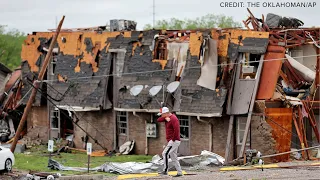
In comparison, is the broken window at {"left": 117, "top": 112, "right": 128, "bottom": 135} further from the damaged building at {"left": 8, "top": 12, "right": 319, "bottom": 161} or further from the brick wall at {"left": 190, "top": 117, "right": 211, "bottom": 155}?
the brick wall at {"left": 190, "top": 117, "right": 211, "bottom": 155}

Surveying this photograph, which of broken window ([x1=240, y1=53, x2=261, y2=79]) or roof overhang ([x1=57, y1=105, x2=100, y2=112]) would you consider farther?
roof overhang ([x1=57, y1=105, x2=100, y2=112])

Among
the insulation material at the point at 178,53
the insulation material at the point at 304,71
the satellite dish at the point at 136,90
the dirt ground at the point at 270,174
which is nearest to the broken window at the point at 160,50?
the insulation material at the point at 178,53

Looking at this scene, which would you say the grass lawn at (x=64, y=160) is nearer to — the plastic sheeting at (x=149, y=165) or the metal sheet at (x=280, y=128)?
the plastic sheeting at (x=149, y=165)

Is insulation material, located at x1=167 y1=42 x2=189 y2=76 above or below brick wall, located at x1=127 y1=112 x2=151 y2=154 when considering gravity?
above

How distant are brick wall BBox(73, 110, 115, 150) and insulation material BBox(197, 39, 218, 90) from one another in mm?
6798

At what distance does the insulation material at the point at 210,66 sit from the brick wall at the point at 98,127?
22.3 feet

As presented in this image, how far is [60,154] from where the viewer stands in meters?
39.3

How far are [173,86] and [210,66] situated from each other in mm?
2197

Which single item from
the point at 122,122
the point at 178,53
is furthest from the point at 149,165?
the point at 122,122

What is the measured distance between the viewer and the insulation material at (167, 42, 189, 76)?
3656 centimetres

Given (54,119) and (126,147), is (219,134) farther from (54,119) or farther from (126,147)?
(54,119)

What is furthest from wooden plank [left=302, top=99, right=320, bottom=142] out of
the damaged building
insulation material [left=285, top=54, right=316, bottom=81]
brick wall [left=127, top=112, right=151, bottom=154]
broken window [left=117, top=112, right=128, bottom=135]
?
broken window [left=117, top=112, right=128, bottom=135]

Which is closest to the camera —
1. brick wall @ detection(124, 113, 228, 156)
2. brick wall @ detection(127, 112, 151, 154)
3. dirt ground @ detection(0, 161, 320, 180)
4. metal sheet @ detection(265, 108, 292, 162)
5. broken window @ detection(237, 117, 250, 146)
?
dirt ground @ detection(0, 161, 320, 180)

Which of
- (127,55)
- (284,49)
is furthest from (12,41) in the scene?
(284,49)
